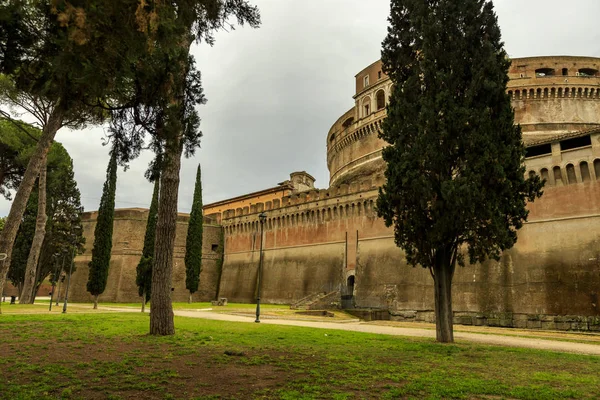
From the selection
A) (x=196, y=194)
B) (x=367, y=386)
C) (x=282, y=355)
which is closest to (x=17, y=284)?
(x=196, y=194)

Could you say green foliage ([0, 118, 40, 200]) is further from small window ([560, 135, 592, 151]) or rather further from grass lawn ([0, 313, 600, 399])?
small window ([560, 135, 592, 151])

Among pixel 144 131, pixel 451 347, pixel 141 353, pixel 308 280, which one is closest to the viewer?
pixel 144 131

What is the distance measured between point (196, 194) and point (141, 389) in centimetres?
3092

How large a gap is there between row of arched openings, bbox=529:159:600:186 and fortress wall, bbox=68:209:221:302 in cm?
2926

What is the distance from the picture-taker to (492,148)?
10.8 m

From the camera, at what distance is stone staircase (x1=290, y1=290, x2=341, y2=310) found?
2559cm

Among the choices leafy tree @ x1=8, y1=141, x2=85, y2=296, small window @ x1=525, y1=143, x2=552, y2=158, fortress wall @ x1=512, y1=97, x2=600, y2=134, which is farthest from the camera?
fortress wall @ x1=512, y1=97, x2=600, y2=134

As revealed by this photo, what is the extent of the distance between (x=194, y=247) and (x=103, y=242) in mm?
8204

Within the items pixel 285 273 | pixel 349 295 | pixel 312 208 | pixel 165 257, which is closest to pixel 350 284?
pixel 349 295

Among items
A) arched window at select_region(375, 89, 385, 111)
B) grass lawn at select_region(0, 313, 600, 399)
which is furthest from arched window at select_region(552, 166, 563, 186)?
arched window at select_region(375, 89, 385, 111)

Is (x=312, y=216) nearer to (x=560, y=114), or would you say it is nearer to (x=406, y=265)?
(x=406, y=265)

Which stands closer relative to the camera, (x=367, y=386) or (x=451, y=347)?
(x=367, y=386)

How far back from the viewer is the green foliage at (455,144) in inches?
426

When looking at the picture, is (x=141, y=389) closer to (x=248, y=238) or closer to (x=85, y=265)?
(x=248, y=238)
